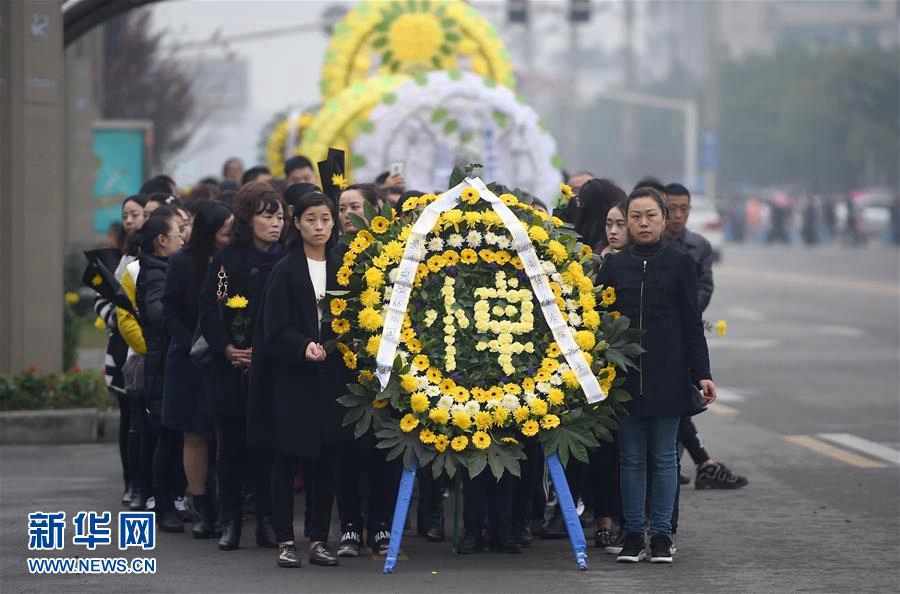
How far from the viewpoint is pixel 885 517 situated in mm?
10047

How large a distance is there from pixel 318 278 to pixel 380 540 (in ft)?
4.28

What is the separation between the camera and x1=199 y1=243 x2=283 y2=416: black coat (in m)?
8.98

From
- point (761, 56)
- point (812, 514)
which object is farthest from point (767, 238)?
point (812, 514)

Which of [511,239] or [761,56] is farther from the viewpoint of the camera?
[761,56]

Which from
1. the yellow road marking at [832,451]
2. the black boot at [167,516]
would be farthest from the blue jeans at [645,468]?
the yellow road marking at [832,451]

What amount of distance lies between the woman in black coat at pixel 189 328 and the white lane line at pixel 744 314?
17.5 metres

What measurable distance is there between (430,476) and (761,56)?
257 ft

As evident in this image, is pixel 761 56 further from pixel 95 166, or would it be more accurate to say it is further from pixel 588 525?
pixel 588 525

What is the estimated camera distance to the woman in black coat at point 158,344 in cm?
979

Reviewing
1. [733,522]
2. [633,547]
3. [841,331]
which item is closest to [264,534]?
[633,547]

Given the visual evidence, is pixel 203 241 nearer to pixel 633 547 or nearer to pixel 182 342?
pixel 182 342

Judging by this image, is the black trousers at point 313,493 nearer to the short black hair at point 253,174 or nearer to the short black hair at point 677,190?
the short black hair at point 677,190

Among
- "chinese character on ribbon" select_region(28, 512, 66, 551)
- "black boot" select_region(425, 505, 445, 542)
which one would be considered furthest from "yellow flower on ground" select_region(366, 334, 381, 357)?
"chinese character on ribbon" select_region(28, 512, 66, 551)

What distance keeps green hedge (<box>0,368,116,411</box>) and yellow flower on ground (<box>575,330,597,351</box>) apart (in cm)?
596
